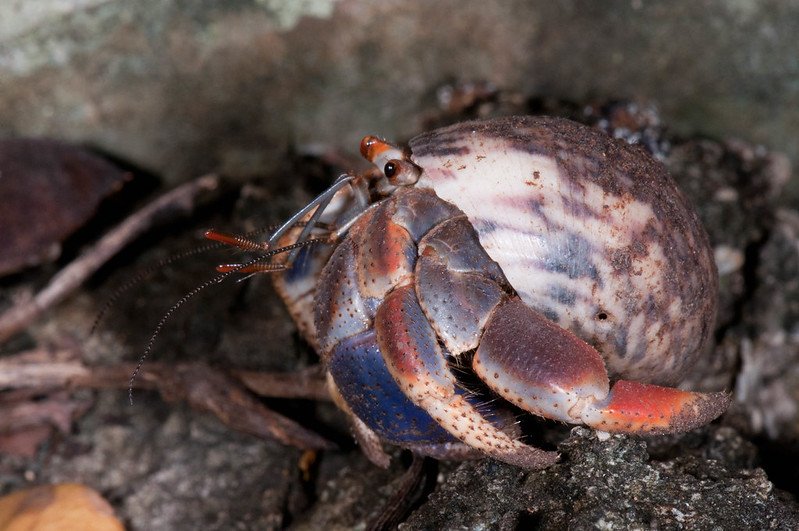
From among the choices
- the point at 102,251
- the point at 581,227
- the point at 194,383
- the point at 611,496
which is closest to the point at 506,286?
the point at 581,227

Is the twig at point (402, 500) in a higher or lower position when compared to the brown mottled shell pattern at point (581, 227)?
lower

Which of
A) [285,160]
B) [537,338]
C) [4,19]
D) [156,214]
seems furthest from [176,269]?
[537,338]

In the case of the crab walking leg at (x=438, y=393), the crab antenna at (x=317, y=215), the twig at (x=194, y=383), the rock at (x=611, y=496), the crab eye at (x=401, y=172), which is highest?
the crab eye at (x=401, y=172)

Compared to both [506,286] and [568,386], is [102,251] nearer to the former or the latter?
[506,286]

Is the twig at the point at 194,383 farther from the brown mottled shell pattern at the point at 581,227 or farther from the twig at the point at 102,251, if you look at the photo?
the brown mottled shell pattern at the point at 581,227

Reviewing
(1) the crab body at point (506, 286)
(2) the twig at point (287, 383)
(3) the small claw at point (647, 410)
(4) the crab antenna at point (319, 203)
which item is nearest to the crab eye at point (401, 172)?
(1) the crab body at point (506, 286)

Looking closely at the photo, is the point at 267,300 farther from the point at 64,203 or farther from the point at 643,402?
the point at 643,402

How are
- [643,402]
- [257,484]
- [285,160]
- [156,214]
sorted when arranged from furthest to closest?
[285,160] → [156,214] → [257,484] → [643,402]
